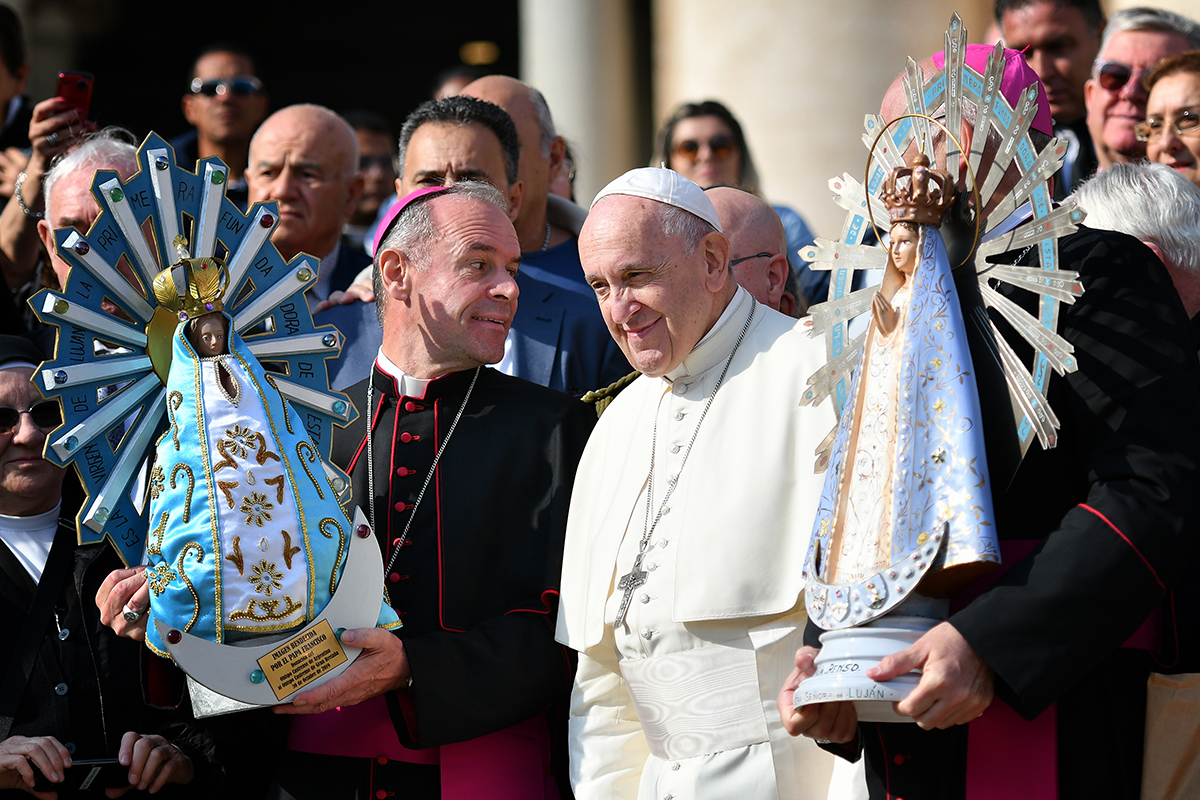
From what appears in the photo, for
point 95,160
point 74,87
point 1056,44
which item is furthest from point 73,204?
point 1056,44

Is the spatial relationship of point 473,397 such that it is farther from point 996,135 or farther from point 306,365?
point 996,135

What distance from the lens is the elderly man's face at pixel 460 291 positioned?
3.78 m

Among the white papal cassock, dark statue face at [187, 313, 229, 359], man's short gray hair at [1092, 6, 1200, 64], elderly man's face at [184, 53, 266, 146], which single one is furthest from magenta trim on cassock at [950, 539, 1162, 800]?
elderly man's face at [184, 53, 266, 146]

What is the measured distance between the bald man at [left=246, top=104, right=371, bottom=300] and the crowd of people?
33.5 inches

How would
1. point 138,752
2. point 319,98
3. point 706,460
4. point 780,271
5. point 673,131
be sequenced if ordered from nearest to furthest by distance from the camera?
point 706,460 < point 138,752 < point 780,271 < point 673,131 < point 319,98

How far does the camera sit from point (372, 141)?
735cm

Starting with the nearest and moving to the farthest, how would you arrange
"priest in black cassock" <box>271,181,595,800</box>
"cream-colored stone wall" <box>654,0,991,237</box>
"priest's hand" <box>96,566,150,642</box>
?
1. "priest's hand" <box>96,566,150,642</box>
2. "priest in black cassock" <box>271,181,595,800</box>
3. "cream-colored stone wall" <box>654,0,991,237</box>

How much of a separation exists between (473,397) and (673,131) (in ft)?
7.92

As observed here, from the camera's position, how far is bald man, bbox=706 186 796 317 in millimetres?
4273

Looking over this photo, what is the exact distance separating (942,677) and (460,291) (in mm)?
1813

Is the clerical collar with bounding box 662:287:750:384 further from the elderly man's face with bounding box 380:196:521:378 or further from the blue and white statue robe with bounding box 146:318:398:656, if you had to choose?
the blue and white statue robe with bounding box 146:318:398:656

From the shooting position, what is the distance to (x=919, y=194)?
8.64 ft

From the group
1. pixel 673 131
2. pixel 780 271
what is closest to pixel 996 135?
pixel 780 271

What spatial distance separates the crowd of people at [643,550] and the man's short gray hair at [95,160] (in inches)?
2.2
